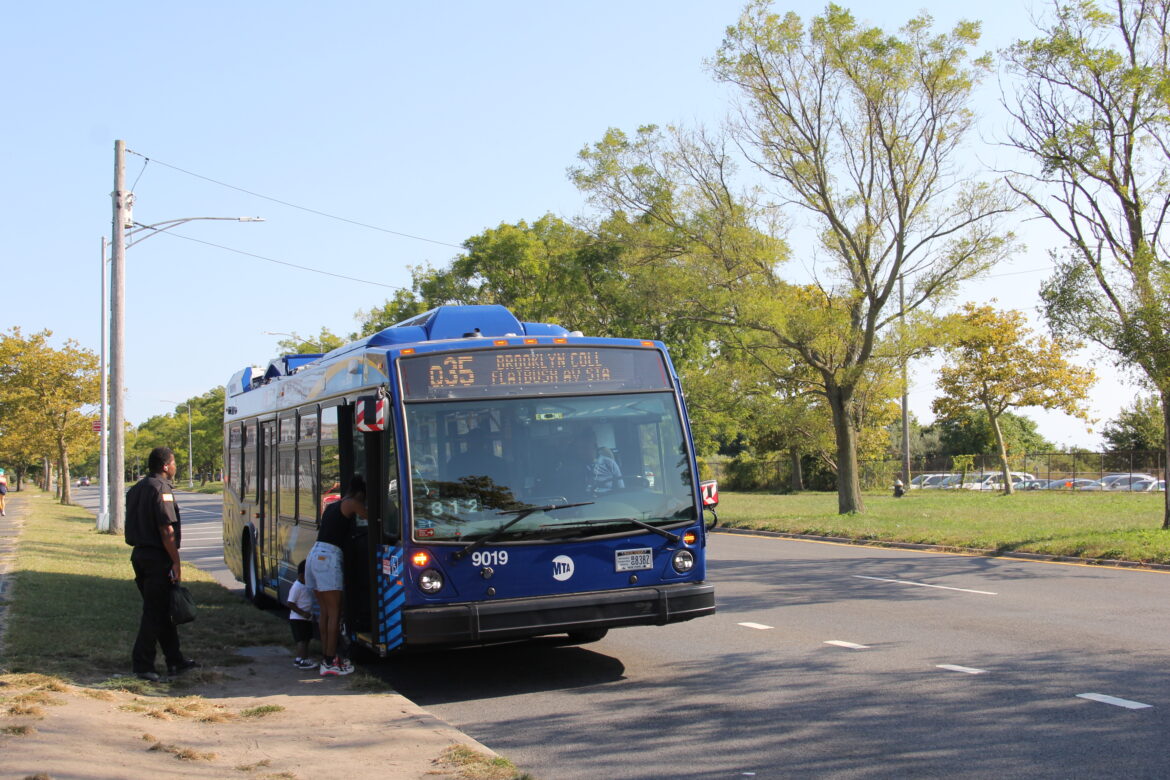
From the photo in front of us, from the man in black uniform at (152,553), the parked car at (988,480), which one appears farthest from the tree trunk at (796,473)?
the man in black uniform at (152,553)

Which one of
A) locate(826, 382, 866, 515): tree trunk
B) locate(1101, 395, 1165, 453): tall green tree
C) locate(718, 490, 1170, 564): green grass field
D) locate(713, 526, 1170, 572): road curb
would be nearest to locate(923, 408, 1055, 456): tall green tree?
locate(1101, 395, 1165, 453): tall green tree

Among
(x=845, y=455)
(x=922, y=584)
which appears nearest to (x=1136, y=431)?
(x=845, y=455)

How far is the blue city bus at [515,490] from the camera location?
8406 mm

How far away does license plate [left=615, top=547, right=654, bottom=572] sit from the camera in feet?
29.1

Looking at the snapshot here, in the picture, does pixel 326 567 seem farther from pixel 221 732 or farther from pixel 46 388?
pixel 46 388

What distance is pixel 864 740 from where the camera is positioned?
677 centimetres

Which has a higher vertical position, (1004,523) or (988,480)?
(988,480)

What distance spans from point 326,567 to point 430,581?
1.40m

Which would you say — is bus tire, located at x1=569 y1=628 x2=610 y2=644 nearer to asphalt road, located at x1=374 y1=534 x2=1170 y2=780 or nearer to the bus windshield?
asphalt road, located at x1=374 y1=534 x2=1170 y2=780

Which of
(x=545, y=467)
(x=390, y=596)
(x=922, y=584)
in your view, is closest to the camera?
(x=390, y=596)

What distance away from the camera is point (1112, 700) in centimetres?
762

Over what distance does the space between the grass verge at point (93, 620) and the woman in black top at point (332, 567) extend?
1.16 meters

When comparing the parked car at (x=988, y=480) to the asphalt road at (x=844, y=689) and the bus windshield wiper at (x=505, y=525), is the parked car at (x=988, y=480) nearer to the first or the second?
the asphalt road at (x=844, y=689)

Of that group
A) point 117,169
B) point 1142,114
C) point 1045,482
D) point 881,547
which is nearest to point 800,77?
point 1142,114
